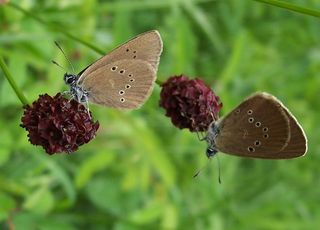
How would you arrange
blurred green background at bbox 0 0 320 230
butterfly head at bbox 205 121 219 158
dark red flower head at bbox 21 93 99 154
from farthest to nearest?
blurred green background at bbox 0 0 320 230 < butterfly head at bbox 205 121 219 158 < dark red flower head at bbox 21 93 99 154

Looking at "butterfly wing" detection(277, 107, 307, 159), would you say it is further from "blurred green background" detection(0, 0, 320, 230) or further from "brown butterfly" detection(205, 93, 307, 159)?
"blurred green background" detection(0, 0, 320, 230)

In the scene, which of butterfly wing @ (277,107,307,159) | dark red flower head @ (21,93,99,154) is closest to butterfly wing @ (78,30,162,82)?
dark red flower head @ (21,93,99,154)

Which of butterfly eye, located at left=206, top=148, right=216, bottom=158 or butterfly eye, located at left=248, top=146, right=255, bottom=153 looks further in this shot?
butterfly eye, located at left=206, top=148, right=216, bottom=158

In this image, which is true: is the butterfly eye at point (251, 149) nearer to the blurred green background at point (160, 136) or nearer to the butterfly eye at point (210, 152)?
the butterfly eye at point (210, 152)

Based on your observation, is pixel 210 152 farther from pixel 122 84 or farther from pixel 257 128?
pixel 122 84

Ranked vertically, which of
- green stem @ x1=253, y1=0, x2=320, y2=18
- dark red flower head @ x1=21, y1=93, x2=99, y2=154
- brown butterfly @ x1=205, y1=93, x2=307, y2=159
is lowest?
brown butterfly @ x1=205, y1=93, x2=307, y2=159

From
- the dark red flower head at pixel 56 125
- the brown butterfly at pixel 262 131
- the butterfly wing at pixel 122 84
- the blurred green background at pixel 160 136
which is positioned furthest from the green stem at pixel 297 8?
the blurred green background at pixel 160 136

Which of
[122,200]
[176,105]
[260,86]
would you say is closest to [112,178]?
[122,200]
